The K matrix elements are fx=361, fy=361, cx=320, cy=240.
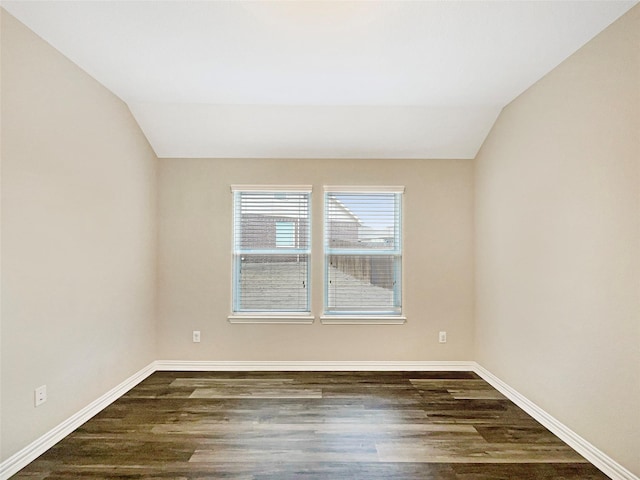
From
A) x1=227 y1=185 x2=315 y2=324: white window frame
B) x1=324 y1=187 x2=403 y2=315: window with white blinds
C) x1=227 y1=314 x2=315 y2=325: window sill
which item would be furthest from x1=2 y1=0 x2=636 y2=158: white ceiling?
x1=227 y1=314 x2=315 y2=325: window sill

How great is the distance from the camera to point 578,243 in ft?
7.84

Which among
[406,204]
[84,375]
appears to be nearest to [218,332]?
[84,375]

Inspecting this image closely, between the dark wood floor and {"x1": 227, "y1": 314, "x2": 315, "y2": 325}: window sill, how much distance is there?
641 millimetres

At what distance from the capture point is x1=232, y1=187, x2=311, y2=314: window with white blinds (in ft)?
13.2

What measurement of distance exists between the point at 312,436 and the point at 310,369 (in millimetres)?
1364

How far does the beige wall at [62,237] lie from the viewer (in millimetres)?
2111

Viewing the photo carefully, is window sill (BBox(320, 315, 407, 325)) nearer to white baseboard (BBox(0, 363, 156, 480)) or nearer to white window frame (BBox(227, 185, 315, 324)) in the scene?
white window frame (BBox(227, 185, 315, 324))

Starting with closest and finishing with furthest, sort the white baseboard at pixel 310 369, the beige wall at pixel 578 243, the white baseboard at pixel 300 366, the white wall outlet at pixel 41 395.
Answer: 1. the beige wall at pixel 578 243
2. the white baseboard at pixel 310 369
3. the white wall outlet at pixel 41 395
4. the white baseboard at pixel 300 366

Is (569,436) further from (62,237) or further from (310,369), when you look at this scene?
(62,237)

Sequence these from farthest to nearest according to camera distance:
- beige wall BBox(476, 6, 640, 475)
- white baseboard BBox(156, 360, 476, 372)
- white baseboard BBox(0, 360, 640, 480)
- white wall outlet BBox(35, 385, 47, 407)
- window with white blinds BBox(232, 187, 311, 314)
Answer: window with white blinds BBox(232, 187, 311, 314) → white baseboard BBox(156, 360, 476, 372) → white wall outlet BBox(35, 385, 47, 407) → white baseboard BBox(0, 360, 640, 480) → beige wall BBox(476, 6, 640, 475)

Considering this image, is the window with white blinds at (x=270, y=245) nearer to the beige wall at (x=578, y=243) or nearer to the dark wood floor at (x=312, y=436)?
the dark wood floor at (x=312, y=436)

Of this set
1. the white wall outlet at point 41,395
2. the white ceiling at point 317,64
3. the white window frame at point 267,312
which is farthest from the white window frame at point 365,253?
the white wall outlet at point 41,395

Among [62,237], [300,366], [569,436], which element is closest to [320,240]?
[300,366]

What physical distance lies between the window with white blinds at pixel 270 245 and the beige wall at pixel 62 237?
40.8 inches
